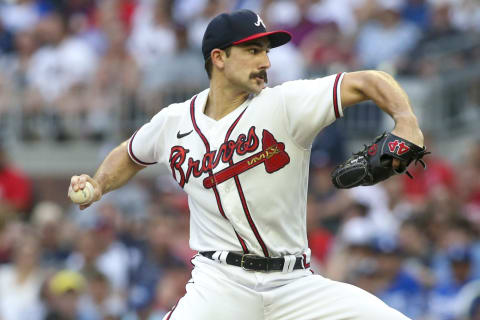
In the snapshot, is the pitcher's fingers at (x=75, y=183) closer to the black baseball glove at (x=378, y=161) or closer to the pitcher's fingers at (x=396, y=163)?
the black baseball glove at (x=378, y=161)

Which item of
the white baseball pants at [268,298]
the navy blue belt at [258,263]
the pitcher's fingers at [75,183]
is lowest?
the white baseball pants at [268,298]

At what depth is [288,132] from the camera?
4.88 meters

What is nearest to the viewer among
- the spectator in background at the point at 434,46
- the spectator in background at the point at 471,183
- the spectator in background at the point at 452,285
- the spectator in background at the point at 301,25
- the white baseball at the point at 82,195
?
the white baseball at the point at 82,195

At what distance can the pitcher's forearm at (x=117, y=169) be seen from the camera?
17.8 feet

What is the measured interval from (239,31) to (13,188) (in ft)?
22.5

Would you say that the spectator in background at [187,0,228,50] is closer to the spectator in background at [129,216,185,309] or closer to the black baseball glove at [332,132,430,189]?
the spectator in background at [129,216,185,309]

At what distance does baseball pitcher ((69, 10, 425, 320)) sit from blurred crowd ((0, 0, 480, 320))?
293 cm

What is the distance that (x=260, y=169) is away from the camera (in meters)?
4.90

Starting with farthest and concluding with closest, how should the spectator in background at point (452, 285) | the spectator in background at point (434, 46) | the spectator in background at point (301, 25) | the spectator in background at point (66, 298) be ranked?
the spectator in background at point (301, 25)
the spectator in background at point (434, 46)
the spectator in background at point (66, 298)
the spectator in background at point (452, 285)

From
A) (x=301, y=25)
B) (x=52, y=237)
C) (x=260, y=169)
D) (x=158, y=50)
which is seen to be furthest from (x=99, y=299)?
(x=260, y=169)

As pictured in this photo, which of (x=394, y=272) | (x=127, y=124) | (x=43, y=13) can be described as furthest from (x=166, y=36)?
(x=394, y=272)

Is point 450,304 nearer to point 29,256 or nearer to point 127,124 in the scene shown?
point 29,256

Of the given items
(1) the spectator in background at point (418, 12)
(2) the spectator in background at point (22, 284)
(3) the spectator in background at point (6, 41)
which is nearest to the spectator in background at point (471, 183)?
(1) the spectator in background at point (418, 12)

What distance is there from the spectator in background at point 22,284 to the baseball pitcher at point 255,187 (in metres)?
4.51
